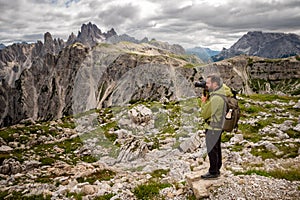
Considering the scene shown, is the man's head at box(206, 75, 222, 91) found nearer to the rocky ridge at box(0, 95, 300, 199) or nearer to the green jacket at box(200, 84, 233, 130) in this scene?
the green jacket at box(200, 84, 233, 130)

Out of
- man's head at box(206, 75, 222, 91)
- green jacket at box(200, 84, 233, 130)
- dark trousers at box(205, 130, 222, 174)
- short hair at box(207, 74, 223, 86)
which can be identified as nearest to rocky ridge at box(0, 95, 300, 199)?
dark trousers at box(205, 130, 222, 174)

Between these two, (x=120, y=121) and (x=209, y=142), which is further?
(x=120, y=121)

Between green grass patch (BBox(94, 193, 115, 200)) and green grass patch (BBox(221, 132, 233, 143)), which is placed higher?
green grass patch (BBox(94, 193, 115, 200))

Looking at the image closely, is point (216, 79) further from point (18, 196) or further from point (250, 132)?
point (250, 132)

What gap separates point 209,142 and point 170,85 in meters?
95.1

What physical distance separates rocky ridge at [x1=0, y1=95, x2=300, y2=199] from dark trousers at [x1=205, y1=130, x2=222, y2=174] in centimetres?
65

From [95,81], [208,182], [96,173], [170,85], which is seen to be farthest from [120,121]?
[95,81]

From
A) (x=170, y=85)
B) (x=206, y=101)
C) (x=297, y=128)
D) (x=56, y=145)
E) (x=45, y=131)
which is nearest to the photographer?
(x=206, y=101)

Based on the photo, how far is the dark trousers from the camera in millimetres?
10125

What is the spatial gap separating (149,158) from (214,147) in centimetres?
1067

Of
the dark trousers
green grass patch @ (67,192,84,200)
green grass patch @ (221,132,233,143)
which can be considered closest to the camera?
the dark trousers

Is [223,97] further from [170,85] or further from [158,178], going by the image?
[170,85]

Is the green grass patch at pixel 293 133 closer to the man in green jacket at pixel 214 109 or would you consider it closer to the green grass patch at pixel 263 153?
the green grass patch at pixel 263 153

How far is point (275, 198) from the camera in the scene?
30.8 feet
